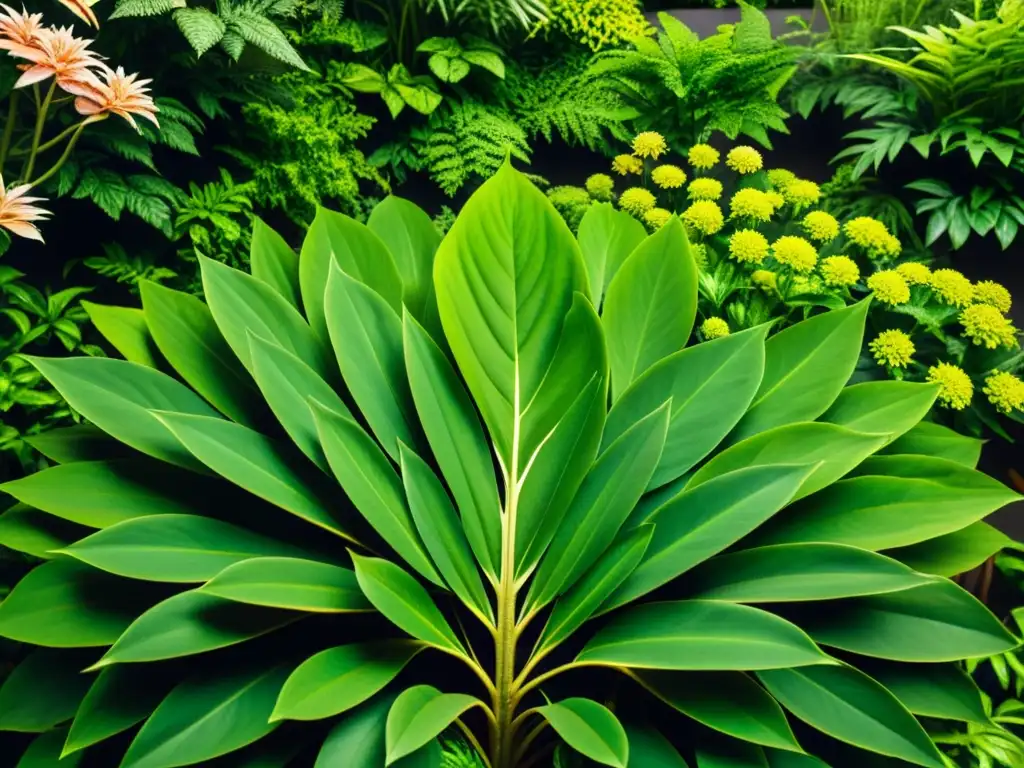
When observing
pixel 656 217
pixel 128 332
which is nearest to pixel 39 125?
pixel 128 332

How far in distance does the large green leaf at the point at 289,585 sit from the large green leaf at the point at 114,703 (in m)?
0.18

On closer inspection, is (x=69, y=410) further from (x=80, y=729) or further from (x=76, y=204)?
(x=80, y=729)

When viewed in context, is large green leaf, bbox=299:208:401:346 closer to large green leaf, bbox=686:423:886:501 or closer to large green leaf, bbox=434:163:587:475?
large green leaf, bbox=434:163:587:475

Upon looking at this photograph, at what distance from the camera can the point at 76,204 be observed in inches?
65.6

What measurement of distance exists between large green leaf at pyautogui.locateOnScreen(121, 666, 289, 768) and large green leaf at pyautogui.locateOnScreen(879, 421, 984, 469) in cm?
99

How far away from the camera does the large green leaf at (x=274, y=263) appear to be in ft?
4.15

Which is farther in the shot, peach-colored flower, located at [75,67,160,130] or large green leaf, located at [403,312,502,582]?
peach-colored flower, located at [75,67,160,130]

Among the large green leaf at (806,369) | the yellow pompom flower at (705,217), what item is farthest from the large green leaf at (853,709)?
the yellow pompom flower at (705,217)

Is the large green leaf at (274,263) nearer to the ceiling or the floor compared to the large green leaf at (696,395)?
nearer to the ceiling

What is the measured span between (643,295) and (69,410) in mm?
1026

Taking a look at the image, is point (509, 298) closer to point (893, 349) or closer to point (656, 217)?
point (656, 217)

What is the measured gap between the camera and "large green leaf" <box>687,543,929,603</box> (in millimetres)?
900

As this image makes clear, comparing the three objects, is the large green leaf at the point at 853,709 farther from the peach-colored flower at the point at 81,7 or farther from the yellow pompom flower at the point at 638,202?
the peach-colored flower at the point at 81,7

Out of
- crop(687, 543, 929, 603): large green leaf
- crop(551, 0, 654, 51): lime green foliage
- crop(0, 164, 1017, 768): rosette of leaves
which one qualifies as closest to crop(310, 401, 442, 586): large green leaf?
crop(0, 164, 1017, 768): rosette of leaves
